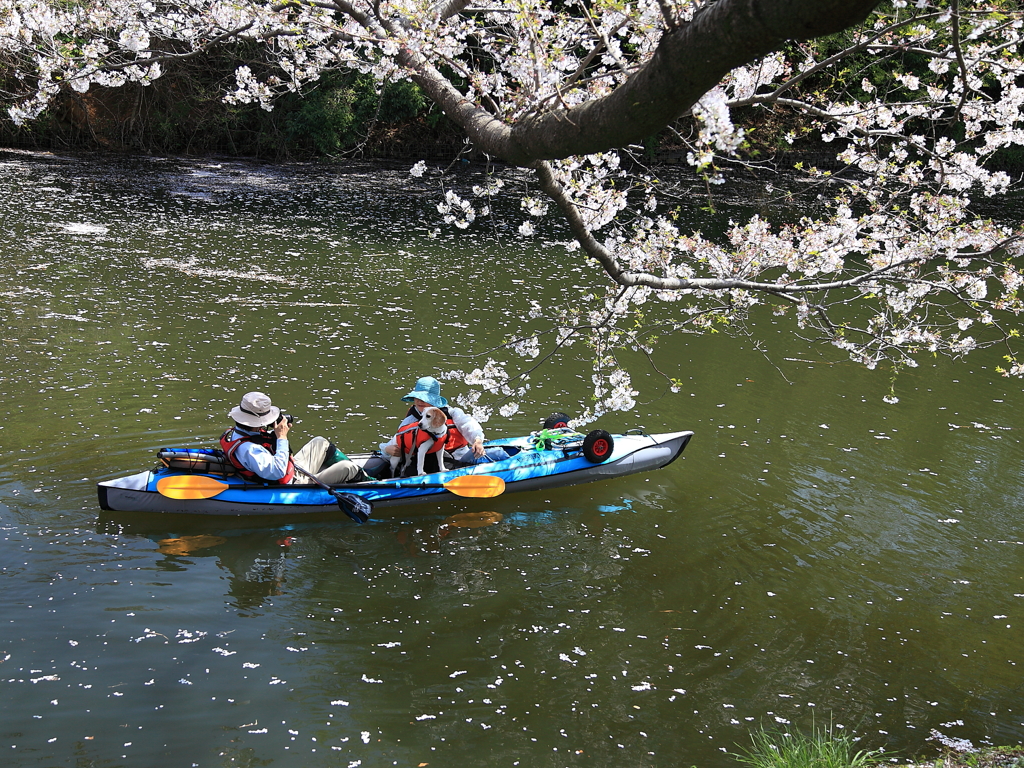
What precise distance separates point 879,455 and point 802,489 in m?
1.07

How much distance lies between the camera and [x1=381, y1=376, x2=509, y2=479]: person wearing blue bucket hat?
6.15 m

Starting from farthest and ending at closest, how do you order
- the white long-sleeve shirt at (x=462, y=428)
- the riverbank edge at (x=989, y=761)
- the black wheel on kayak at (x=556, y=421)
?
the black wheel on kayak at (x=556, y=421)
the white long-sleeve shirt at (x=462, y=428)
the riverbank edge at (x=989, y=761)

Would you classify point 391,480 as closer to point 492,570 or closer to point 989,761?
point 492,570

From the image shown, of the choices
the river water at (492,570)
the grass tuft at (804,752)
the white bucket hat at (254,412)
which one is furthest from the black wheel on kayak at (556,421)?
the grass tuft at (804,752)

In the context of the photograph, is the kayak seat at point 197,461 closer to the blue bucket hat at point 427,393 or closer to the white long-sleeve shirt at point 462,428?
the white long-sleeve shirt at point 462,428

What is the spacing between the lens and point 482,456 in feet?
21.1

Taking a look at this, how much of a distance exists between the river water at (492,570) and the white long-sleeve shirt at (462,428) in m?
0.45

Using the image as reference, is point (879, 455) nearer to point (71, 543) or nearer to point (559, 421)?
point (559, 421)

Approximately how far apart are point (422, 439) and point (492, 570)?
1285mm

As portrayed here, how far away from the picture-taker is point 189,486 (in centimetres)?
577

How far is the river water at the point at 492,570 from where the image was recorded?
159 inches

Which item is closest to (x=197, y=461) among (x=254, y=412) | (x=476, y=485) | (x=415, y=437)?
(x=254, y=412)

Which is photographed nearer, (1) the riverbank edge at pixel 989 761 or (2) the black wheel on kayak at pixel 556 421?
(1) the riverbank edge at pixel 989 761

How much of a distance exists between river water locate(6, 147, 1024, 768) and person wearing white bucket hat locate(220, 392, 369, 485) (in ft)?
1.24
